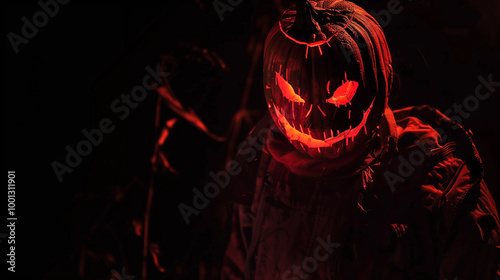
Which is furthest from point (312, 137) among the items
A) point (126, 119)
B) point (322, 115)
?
point (126, 119)

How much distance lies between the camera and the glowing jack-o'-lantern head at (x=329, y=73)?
129cm

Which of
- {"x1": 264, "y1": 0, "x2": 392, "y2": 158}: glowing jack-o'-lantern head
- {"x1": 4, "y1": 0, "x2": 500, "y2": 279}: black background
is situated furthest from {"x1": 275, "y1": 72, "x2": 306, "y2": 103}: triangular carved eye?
{"x1": 4, "y1": 0, "x2": 500, "y2": 279}: black background

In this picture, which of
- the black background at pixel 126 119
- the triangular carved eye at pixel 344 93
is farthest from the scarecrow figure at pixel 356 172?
the black background at pixel 126 119

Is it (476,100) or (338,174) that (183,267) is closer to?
(338,174)

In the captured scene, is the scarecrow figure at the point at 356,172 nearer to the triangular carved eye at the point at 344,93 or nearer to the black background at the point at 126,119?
the triangular carved eye at the point at 344,93

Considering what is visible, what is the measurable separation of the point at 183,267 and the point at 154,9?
31.2 inches

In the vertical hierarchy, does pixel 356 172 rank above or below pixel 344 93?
below

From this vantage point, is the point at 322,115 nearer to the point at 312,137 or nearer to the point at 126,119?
the point at 312,137

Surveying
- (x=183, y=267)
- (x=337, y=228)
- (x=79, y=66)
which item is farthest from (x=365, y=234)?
(x=79, y=66)

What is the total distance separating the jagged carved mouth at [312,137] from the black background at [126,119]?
266mm

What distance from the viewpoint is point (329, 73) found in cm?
130

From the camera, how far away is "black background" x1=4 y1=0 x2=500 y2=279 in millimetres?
1695

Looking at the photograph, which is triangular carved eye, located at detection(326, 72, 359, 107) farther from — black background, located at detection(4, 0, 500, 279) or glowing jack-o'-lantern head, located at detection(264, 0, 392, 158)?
black background, located at detection(4, 0, 500, 279)

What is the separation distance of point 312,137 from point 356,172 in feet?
→ 0.45
